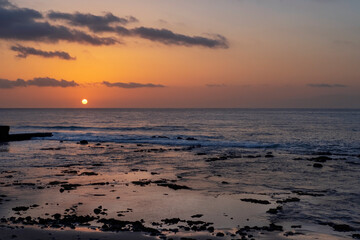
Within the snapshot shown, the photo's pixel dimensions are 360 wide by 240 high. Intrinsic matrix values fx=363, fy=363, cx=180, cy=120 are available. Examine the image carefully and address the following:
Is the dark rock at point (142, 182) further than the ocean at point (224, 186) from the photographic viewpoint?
Yes

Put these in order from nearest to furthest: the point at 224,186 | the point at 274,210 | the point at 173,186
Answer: the point at 274,210, the point at 173,186, the point at 224,186

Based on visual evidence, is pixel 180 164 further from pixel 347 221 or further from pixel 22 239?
pixel 22 239

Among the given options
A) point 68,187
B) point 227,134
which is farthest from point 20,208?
point 227,134

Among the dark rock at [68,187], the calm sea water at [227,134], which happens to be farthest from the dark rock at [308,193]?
the calm sea water at [227,134]

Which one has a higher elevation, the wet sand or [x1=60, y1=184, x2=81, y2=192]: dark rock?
the wet sand

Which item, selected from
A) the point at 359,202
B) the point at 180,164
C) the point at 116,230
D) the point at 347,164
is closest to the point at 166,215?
the point at 116,230

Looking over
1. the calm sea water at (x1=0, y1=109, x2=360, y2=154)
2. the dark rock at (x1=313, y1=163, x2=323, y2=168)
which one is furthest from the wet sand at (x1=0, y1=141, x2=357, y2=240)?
the calm sea water at (x1=0, y1=109, x2=360, y2=154)

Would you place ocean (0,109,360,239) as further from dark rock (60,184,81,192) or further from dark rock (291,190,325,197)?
dark rock (60,184,81,192)

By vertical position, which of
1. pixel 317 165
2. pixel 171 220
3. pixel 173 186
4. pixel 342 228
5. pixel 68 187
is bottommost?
pixel 68 187

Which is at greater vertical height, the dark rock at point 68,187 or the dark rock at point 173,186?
the dark rock at point 173,186

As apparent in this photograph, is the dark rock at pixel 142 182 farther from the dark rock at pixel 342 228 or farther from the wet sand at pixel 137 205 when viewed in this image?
the dark rock at pixel 342 228

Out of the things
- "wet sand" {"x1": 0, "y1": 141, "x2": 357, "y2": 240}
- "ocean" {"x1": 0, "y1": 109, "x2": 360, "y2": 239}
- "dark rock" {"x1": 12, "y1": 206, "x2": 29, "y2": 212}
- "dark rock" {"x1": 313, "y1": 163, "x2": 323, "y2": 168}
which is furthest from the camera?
"dark rock" {"x1": 313, "y1": 163, "x2": 323, "y2": 168}

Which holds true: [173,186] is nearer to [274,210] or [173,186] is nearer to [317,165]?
[274,210]

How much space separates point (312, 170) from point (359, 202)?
10865 mm
